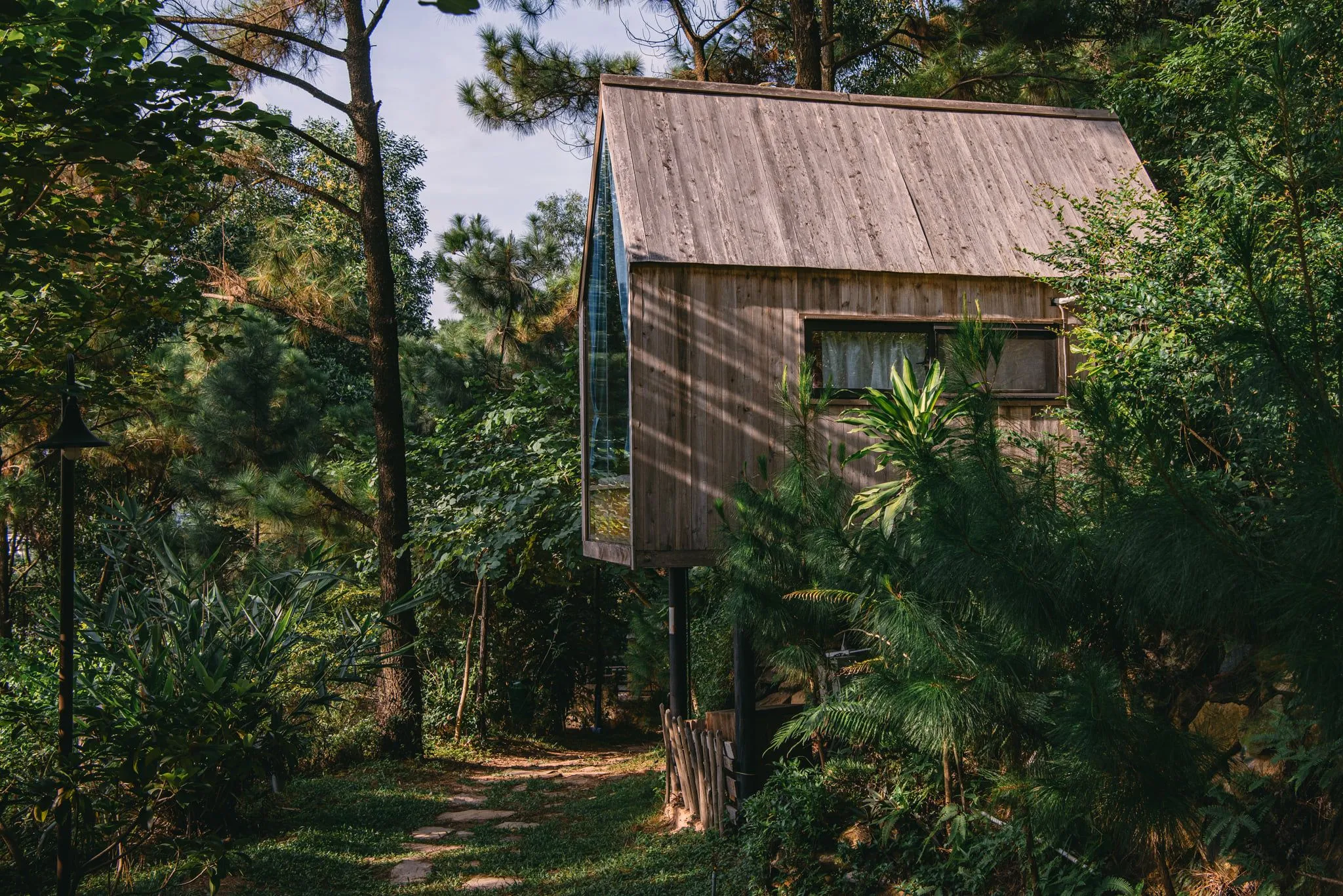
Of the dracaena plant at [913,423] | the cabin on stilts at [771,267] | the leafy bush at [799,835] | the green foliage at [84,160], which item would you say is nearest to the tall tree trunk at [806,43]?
the cabin on stilts at [771,267]

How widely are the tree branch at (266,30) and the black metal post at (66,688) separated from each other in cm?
699

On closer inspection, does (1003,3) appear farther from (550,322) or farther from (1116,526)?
(1116,526)

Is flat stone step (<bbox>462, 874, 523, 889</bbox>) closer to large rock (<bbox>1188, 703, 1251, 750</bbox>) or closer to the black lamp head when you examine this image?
the black lamp head

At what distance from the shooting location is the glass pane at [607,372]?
8094 mm

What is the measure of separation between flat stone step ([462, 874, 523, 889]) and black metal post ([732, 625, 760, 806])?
173 centimetres

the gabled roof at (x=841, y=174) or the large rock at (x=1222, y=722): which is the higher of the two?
the gabled roof at (x=841, y=174)

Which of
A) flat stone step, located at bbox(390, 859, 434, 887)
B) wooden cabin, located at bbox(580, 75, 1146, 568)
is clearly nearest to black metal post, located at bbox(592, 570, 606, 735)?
wooden cabin, located at bbox(580, 75, 1146, 568)

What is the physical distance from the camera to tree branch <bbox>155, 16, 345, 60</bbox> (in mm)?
10633

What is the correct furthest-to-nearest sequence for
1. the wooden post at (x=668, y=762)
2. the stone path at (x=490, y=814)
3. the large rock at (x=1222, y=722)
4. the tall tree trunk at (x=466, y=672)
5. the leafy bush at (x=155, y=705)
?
the tall tree trunk at (x=466, y=672)
the wooden post at (x=668, y=762)
the stone path at (x=490, y=814)
the leafy bush at (x=155, y=705)
the large rock at (x=1222, y=722)

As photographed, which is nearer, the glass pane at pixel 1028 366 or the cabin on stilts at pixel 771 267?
the cabin on stilts at pixel 771 267

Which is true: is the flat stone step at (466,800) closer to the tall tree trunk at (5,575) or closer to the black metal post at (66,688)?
the black metal post at (66,688)

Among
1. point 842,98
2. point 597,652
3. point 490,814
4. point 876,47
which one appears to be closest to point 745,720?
point 490,814

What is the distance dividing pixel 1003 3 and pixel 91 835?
45.4 ft

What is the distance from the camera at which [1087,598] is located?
318 centimetres
